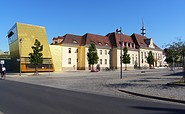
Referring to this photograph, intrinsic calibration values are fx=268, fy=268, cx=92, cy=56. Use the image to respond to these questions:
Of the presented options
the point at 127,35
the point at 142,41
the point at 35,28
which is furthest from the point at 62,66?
the point at 142,41

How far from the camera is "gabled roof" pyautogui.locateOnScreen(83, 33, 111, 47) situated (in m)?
83.1

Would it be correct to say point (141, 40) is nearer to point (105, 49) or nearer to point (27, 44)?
point (105, 49)

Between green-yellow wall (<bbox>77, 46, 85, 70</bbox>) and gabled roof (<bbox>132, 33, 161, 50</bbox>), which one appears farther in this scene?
gabled roof (<bbox>132, 33, 161, 50</bbox>)

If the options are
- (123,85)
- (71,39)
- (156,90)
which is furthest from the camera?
(71,39)

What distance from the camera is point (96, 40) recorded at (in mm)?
86438

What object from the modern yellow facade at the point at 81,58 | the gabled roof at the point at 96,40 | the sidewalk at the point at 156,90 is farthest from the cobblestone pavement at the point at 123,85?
the gabled roof at the point at 96,40

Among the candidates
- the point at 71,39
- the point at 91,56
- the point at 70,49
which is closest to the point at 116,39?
the point at 71,39

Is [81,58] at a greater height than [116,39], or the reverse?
[116,39]

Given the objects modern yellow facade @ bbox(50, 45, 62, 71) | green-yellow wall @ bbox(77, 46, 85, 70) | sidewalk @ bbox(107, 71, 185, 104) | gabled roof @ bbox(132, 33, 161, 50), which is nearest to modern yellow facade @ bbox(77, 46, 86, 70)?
green-yellow wall @ bbox(77, 46, 85, 70)

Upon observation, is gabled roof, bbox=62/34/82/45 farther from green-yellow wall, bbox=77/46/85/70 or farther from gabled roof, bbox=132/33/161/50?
gabled roof, bbox=132/33/161/50

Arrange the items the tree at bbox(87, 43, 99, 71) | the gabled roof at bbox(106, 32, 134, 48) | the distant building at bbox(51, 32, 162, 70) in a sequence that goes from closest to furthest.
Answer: the tree at bbox(87, 43, 99, 71) → the distant building at bbox(51, 32, 162, 70) → the gabled roof at bbox(106, 32, 134, 48)

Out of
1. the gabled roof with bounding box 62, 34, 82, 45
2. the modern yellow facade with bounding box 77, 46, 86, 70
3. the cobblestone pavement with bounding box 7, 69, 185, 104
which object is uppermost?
the gabled roof with bounding box 62, 34, 82, 45

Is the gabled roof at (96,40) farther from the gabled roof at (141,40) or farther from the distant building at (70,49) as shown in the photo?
the gabled roof at (141,40)

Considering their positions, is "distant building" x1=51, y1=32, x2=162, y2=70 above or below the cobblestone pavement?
above
